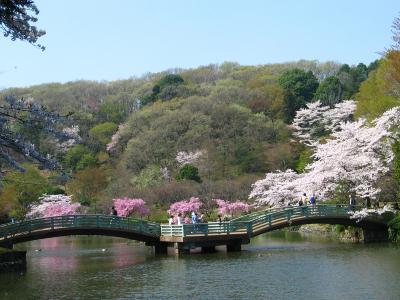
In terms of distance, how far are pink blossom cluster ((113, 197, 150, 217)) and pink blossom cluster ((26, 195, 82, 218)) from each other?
260 inches

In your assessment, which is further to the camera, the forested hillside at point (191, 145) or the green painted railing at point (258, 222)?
the forested hillside at point (191, 145)

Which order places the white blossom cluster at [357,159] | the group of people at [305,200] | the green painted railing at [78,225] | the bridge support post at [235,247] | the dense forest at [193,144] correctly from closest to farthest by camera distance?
the green painted railing at [78,225] → the bridge support post at [235,247] → the white blossom cluster at [357,159] → the group of people at [305,200] → the dense forest at [193,144]

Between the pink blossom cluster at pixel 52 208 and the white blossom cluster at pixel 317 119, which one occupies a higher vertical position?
the white blossom cluster at pixel 317 119

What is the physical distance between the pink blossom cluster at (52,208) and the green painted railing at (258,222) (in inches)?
Result: 948

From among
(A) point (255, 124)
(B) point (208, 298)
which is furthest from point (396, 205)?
(A) point (255, 124)

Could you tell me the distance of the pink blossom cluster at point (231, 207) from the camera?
144 feet

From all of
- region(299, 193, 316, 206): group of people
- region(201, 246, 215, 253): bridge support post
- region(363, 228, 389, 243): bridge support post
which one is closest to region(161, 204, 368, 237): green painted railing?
region(201, 246, 215, 253): bridge support post

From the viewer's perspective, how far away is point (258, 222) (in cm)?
2956

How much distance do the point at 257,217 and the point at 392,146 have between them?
7372mm

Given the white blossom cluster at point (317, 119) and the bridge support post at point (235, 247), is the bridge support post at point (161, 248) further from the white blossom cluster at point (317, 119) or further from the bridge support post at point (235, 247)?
the white blossom cluster at point (317, 119)

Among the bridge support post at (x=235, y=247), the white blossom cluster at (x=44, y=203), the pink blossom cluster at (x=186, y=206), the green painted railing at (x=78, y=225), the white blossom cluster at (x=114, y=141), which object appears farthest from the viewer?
the white blossom cluster at (x=114, y=141)

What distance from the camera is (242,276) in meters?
19.5

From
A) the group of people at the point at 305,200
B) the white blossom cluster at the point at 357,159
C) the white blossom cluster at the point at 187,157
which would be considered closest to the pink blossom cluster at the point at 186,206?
the group of people at the point at 305,200

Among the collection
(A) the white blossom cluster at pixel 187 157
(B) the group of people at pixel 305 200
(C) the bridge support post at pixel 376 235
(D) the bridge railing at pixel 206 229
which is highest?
(A) the white blossom cluster at pixel 187 157
